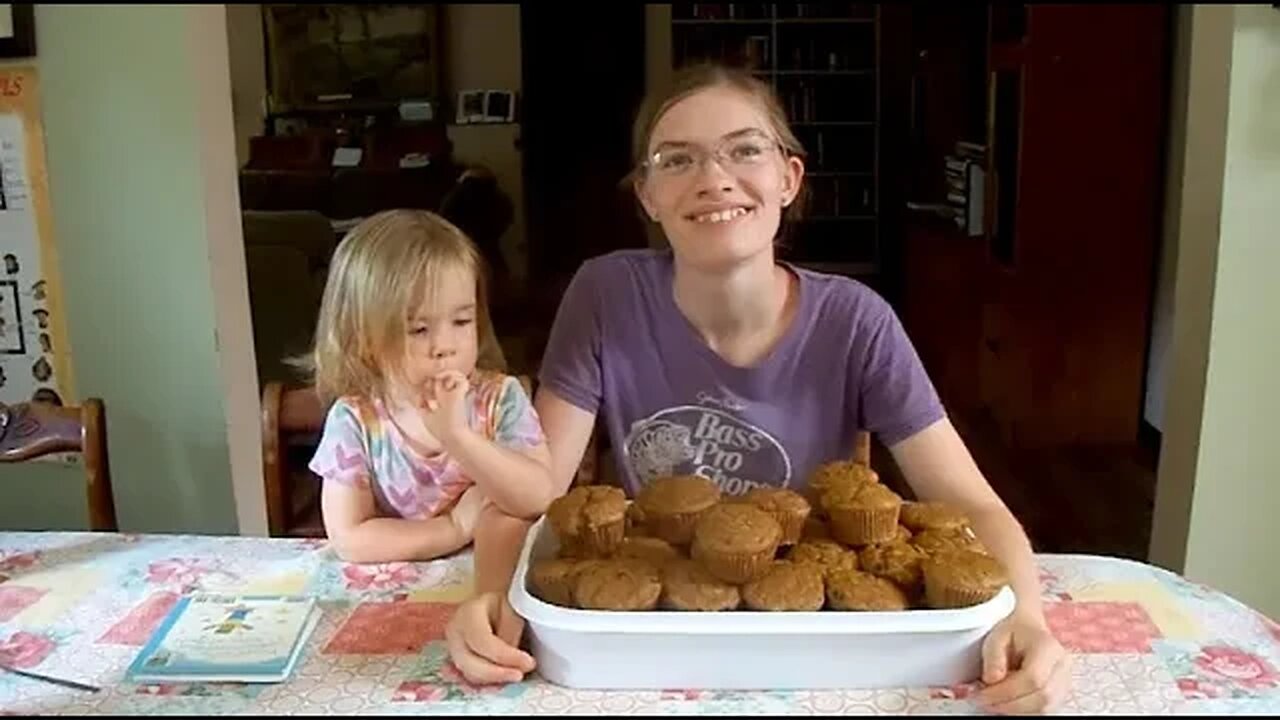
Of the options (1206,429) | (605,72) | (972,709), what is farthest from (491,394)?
(605,72)

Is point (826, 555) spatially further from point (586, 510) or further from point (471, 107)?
point (471, 107)

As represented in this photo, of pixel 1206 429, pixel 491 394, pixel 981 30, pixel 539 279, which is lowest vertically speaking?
pixel 539 279

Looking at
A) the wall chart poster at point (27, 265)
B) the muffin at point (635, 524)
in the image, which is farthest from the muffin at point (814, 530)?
the wall chart poster at point (27, 265)

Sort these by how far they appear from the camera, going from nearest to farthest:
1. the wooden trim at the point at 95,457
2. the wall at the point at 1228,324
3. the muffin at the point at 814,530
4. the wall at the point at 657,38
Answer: the muffin at the point at 814,530 → the wooden trim at the point at 95,457 → the wall at the point at 1228,324 → the wall at the point at 657,38

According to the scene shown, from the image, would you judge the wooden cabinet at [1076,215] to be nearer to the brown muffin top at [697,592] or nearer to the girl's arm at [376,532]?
the girl's arm at [376,532]

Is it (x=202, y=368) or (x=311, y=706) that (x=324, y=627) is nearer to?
(x=311, y=706)

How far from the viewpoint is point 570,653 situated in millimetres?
779

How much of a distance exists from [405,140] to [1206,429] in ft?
11.2

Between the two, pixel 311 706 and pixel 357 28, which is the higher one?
pixel 357 28

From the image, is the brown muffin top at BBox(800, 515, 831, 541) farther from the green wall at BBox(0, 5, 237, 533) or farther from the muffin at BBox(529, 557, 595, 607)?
the green wall at BBox(0, 5, 237, 533)

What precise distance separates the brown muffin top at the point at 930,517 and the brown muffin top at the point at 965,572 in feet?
0.17

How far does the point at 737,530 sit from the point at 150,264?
0.90 metres

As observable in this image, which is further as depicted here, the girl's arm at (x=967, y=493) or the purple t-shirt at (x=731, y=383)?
the purple t-shirt at (x=731, y=383)

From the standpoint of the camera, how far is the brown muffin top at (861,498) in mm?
827
